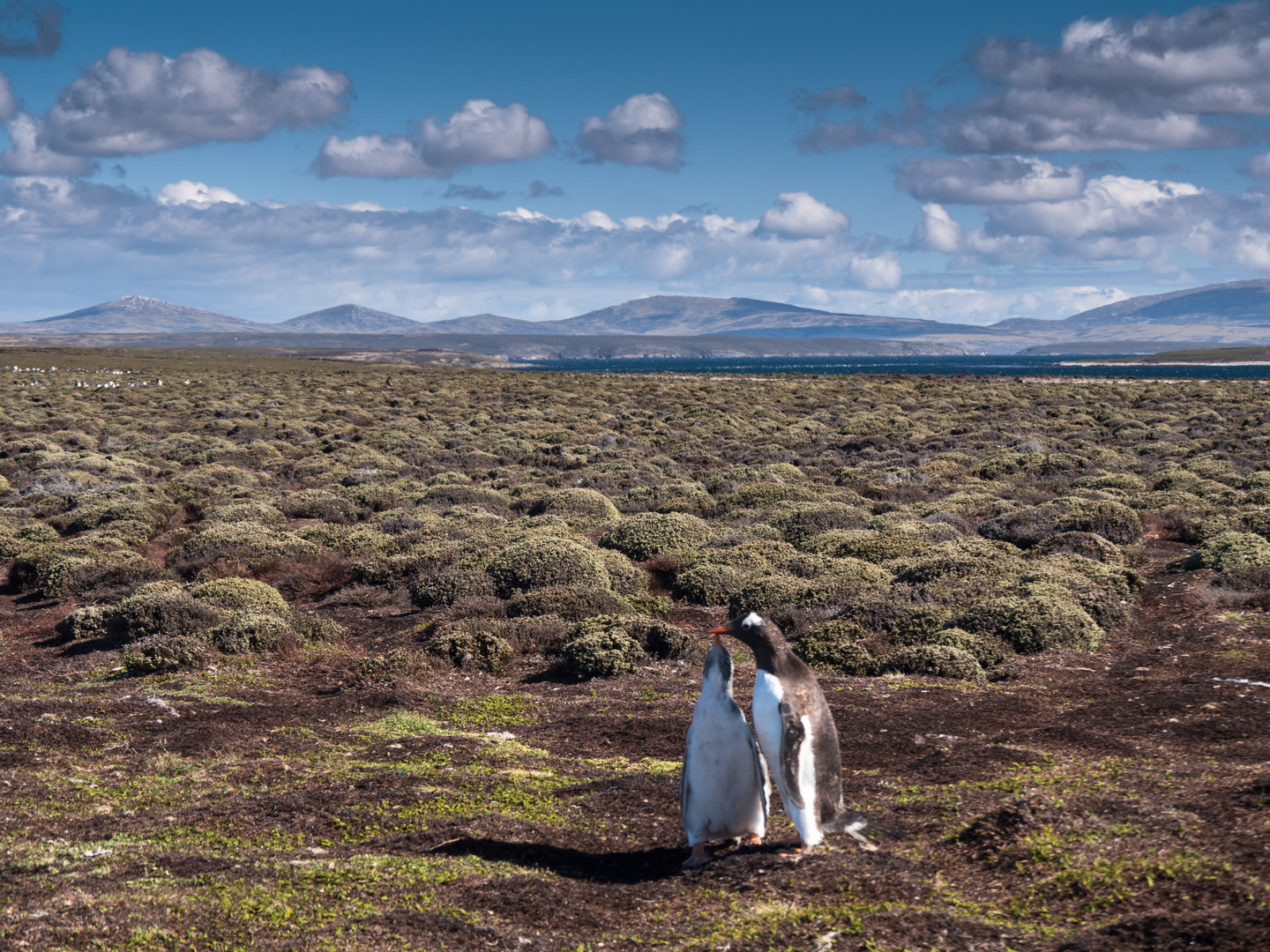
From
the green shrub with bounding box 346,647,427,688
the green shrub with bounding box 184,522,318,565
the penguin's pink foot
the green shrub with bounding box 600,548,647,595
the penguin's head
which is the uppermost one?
the penguin's head

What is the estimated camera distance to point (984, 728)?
28.2ft

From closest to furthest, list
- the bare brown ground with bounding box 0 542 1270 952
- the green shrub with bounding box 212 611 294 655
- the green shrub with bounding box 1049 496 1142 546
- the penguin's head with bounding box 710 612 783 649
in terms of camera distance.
Answer: 1. the bare brown ground with bounding box 0 542 1270 952
2. the penguin's head with bounding box 710 612 783 649
3. the green shrub with bounding box 212 611 294 655
4. the green shrub with bounding box 1049 496 1142 546

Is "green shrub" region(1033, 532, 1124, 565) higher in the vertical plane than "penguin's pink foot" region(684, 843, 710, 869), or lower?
higher

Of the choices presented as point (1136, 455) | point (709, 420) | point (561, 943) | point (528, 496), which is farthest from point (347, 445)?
point (561, 943)

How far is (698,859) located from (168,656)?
7874mm

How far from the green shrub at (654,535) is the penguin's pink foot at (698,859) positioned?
10.4 metres

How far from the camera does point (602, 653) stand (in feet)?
35.8

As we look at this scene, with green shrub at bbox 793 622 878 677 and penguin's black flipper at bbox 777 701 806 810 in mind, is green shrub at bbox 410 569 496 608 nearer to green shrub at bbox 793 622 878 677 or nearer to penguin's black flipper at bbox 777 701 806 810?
green shrub at bbox 793 622 878 677

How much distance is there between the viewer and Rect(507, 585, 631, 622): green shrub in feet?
42.7

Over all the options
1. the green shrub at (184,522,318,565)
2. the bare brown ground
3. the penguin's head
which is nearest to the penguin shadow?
the bare brown ground

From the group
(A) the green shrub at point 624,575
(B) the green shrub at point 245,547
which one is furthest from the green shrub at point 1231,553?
(B) the green shrub at point 245,547

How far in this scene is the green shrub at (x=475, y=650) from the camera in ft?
37.0

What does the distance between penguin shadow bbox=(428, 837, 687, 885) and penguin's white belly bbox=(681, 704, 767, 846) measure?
0.87 ft

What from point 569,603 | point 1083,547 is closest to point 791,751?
point 569,603
